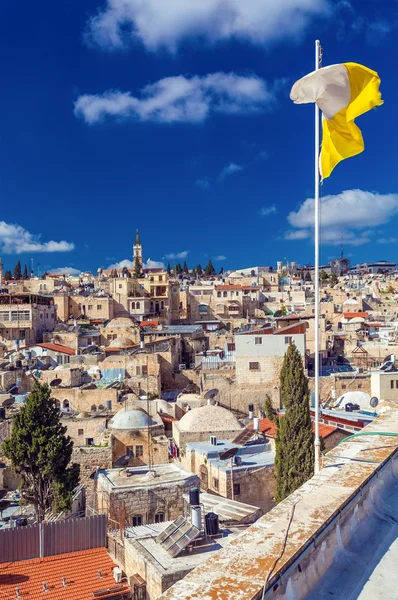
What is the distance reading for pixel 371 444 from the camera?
17.2 ft

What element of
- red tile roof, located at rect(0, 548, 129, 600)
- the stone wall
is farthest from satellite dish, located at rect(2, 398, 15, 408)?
red tile roof, located at rect(0, 548, 129, 600)

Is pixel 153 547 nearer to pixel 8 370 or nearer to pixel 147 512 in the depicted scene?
pixel 147 512

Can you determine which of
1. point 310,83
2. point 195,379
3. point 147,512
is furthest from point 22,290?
point 310,83

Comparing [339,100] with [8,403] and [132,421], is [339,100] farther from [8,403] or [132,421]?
[8,403]

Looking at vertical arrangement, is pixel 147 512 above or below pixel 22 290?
below

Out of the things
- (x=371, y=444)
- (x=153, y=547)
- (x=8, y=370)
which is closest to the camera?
(x=371, y=444)

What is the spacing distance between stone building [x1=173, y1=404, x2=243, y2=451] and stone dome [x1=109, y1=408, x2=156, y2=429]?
1286 millimetres

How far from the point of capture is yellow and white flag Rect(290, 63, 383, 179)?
644cm

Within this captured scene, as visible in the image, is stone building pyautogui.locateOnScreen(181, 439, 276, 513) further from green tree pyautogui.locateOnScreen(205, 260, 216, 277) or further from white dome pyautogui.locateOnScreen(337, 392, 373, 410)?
green tree pyautogui.locateOnScreen(205, 260, 216, 277)

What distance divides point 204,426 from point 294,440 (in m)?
5.72

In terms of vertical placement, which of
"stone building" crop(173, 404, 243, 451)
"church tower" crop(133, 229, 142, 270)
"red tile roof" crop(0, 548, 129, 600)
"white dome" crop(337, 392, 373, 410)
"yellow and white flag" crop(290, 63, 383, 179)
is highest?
"church tower" crop(133, 229, 142, 270)

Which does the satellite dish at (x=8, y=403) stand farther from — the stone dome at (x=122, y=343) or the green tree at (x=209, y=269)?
the green tree at (x=209, y=269)

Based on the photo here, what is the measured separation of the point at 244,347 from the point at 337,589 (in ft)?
85.9

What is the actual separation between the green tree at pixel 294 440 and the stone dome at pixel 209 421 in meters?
4.33
